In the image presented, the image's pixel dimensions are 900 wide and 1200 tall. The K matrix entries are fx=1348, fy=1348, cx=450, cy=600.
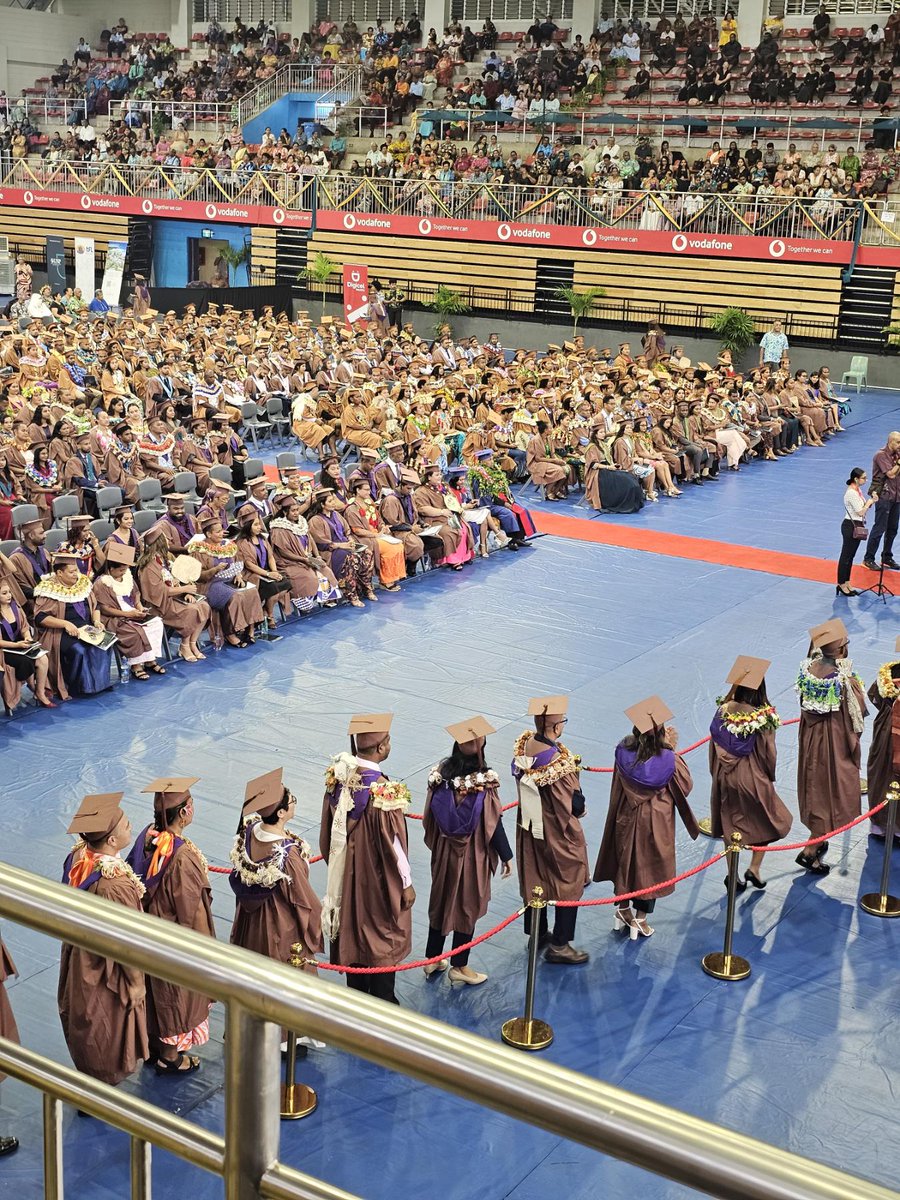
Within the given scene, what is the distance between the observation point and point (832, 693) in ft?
28.7

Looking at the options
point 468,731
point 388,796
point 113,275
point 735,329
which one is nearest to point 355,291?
point 113,275

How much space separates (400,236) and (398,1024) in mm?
36178

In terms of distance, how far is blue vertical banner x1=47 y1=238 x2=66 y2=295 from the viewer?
119 feet

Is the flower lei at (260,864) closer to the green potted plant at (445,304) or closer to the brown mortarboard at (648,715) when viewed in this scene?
the brown mortarboard at (648,715)

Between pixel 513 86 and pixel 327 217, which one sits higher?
pixel 513 86

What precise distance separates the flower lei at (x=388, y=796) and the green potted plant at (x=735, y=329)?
84.6 feet

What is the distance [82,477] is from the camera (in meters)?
16.5

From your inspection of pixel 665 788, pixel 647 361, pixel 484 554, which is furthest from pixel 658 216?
pixel 665 788

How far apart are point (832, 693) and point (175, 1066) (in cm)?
470

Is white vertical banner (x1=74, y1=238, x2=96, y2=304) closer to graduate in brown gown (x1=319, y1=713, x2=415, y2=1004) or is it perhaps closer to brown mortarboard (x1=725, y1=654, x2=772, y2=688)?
brown mortarboard (x1=725, y1=654, x2=772, y2=688)

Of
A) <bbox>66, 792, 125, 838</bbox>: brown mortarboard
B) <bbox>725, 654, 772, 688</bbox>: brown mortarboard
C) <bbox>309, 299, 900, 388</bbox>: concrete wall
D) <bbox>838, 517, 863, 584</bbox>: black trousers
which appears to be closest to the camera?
<bbox>66, 792, 125, 838</bbox>: brown mortarboard

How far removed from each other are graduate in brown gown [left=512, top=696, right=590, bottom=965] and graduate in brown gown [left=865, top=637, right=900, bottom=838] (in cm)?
254

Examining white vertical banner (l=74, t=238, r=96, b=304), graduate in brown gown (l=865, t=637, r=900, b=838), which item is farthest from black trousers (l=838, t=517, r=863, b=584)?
white vertical banner (l=74, t=238, r=96, b=304)

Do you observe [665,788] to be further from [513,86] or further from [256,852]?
[513,86]
